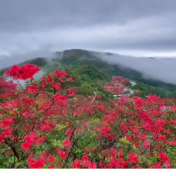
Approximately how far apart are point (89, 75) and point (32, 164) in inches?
1366

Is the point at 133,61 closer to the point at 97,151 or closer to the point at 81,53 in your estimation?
the point at 81,53

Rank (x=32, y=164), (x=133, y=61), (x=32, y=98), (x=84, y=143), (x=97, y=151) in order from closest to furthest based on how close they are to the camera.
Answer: (x=32, y=164), (x=32, y=98), (x=97, y=151), (x=84, y=143), (x=133, y=61)

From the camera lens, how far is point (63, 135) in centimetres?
584

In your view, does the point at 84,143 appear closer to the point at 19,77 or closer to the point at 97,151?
the point at 97,151

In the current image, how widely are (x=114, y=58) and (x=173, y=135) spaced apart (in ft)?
266

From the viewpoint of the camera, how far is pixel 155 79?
75.2m

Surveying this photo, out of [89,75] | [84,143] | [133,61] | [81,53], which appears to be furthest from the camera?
[133,61]

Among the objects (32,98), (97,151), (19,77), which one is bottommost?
(97,151)

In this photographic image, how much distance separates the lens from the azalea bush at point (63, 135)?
256 cm

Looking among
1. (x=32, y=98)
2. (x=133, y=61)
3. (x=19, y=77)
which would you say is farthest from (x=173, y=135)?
(x=133, y=61)

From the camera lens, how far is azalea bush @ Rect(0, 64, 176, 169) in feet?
8.39
